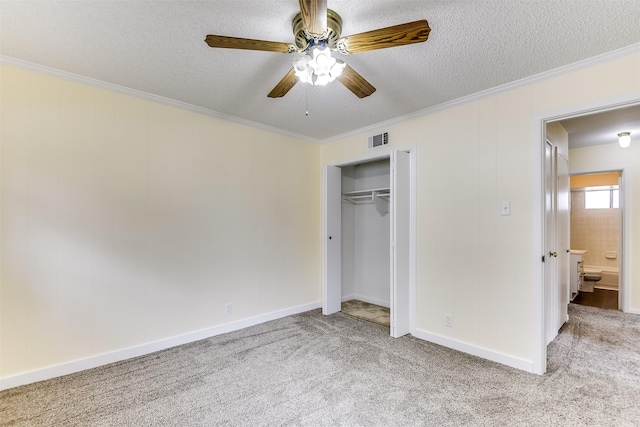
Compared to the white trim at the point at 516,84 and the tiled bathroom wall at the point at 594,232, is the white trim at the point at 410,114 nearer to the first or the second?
the white trim at the point at 516,84

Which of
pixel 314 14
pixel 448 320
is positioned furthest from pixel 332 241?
pixel 314 14

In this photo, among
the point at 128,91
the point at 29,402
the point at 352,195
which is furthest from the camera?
the point at 352,195

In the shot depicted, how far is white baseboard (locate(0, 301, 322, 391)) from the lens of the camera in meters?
2.26

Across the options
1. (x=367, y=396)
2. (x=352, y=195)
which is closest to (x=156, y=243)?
(x=367, y=396)

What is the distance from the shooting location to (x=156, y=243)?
289 centimetres

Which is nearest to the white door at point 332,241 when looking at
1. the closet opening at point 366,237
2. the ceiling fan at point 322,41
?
the closet opening at point 366,237

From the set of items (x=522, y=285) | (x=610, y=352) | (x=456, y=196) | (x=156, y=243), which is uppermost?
(x=456, y=196)

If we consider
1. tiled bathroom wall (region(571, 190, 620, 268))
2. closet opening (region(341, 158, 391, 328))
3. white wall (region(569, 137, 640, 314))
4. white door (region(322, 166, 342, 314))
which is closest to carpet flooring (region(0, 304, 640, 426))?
white door (region(322, 166, 342, 314))

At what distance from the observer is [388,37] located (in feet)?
5.04

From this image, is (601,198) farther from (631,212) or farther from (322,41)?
(322,41)

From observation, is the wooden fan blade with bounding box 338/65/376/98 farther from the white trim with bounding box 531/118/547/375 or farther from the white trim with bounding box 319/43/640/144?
the white trim with bounding box 531/118/547/375

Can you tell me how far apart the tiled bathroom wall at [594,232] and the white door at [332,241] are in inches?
227

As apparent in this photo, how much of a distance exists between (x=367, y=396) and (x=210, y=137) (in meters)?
2.88

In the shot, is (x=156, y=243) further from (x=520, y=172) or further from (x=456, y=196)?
(x=520, y=172)
